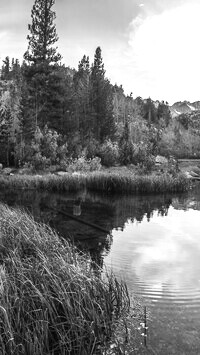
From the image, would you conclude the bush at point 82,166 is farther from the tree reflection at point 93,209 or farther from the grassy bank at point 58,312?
the grassy bank at point 58,312

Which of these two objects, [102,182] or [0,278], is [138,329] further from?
[102,182]

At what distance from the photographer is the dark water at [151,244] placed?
4973 mm

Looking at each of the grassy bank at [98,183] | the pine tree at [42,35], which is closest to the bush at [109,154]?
the pine tree at [42,35]

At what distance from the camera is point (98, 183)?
21.3 m

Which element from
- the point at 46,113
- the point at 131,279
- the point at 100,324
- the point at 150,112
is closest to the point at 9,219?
the point at 131,279

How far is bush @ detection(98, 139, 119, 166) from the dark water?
15.3 metres

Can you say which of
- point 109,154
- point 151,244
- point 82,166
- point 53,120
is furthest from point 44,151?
point 151,244

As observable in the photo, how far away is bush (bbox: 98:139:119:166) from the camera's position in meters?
35.1

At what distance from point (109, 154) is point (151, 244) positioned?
25.9 metres

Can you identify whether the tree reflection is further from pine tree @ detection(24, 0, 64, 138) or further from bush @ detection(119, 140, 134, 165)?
pine tree @ detection(24, 0, 64, 138)

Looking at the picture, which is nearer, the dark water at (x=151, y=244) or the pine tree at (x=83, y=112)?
the dark water at (x=151, y=244)

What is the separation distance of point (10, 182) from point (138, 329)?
57.7 ft

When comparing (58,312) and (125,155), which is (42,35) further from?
(58,312)

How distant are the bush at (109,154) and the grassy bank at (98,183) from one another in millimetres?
12934
